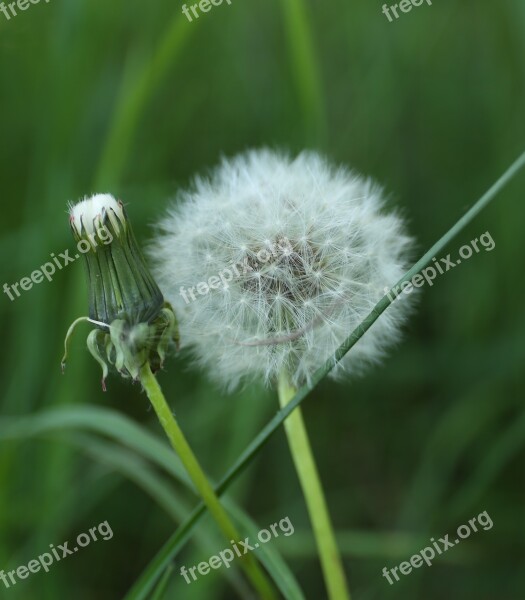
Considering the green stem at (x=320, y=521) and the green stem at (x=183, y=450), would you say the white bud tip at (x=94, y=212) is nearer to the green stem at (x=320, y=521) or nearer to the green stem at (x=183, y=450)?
the green stem at (x=183, y=450)

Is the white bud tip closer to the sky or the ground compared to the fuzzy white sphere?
closer to the sky

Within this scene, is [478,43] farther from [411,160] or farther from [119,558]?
[119,558]

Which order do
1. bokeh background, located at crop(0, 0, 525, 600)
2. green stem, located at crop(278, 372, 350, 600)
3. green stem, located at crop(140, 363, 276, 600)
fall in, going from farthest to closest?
bokeh background, located at crop(0, 0, 525, 600) → green stem, located at crop(278, 372, 350, 600) → green stem, located at crop(140, 363, 276, 600)

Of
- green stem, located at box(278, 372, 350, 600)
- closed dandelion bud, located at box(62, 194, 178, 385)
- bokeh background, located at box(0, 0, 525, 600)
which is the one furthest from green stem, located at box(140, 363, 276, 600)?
bokeh background, located at box(0, 0, 525, 600)

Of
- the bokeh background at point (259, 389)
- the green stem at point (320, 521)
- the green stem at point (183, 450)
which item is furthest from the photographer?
the bokeh background at point (259, 389)

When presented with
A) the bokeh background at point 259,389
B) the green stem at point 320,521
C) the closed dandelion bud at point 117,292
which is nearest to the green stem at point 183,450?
the closed dandelion bud at point 117,292

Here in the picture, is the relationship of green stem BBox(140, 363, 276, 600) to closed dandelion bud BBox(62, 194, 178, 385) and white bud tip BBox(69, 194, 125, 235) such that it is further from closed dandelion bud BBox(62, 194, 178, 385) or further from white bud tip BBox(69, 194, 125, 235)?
white bud tip BBox(69, 194, 125, 235)

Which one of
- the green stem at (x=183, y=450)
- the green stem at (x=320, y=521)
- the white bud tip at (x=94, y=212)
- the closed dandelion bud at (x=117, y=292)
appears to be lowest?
the green stem at (x=320, y=521)

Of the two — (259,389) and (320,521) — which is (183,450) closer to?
(320,521)
